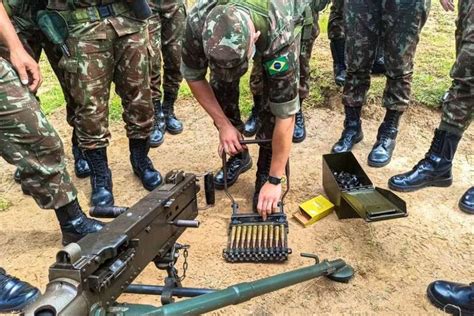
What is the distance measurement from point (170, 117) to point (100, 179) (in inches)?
52.2

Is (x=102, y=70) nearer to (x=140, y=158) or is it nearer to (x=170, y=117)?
(x=140, y=158)

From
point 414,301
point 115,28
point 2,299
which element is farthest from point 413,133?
point 2,299

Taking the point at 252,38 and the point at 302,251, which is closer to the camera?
the point at 252,38

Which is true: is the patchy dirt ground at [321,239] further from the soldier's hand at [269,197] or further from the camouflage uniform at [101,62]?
the camouflage uniform at [101,62]

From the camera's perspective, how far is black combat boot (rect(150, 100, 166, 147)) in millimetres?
4430

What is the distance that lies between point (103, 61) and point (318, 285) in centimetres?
197

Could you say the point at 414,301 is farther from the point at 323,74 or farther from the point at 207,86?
the point at 323,74

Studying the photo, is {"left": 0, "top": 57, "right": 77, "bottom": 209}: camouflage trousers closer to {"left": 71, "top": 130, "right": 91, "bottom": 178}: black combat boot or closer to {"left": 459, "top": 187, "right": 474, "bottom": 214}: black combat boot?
{"left": 71, "top": 130, "right": 91, "bottom": 178}: black combat boot

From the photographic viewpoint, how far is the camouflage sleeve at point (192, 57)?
284cm

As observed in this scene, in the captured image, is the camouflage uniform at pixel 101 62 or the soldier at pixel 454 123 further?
the soldier at pixel 454 123

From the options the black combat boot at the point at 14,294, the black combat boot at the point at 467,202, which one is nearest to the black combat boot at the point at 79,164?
the black combat boot at the point at 14,294

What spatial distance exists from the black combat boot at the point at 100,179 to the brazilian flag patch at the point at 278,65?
1.42 m

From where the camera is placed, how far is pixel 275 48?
8.72 ft

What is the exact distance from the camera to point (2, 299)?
265 centimetres
